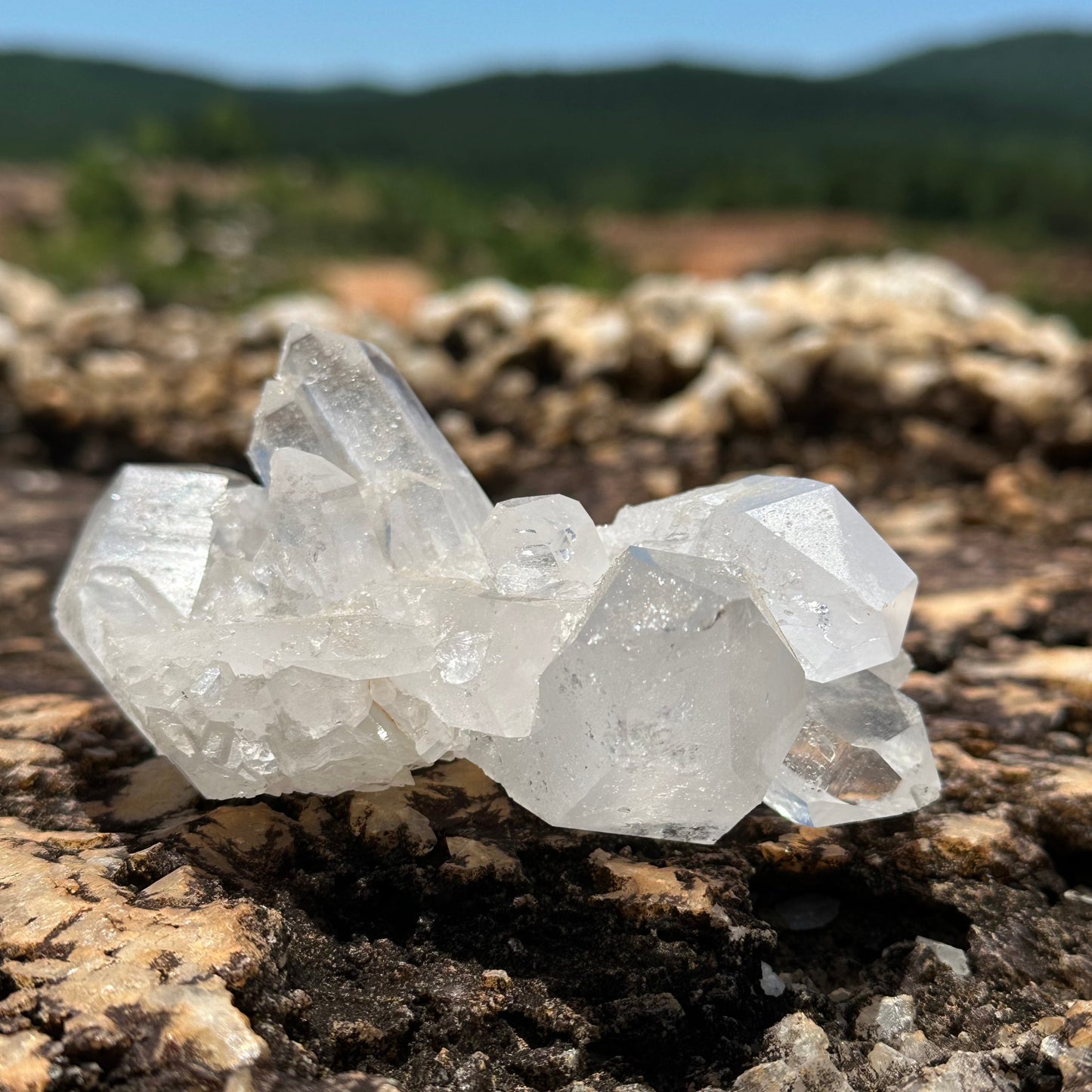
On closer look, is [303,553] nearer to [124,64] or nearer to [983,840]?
[983,840]

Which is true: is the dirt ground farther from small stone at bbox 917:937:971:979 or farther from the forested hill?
the forested hill

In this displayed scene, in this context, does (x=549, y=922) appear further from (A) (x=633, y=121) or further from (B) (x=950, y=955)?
(A) (x=633, y=121)

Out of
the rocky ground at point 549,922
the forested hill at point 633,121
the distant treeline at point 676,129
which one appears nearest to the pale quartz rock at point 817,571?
the rocky ground at point 549,922

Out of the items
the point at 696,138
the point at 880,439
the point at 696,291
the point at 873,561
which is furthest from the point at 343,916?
the point at 696,138

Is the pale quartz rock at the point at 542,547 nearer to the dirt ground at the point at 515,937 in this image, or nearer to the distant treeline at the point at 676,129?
the dirt ground at the point at 515,937

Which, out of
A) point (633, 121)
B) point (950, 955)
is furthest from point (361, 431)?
point (633, 121)

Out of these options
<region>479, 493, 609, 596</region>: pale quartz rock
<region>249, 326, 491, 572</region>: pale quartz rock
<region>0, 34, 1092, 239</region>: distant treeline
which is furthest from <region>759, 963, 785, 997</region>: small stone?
<region>0, 34, 1092, 239</region>: distant treeline
